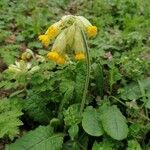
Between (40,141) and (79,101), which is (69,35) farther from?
(40,141)

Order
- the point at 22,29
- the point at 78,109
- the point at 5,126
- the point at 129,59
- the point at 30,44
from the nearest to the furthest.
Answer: the point at 5,126
the point at 78,109
the point at 129,59
the point at 30,44
the point at 22,29

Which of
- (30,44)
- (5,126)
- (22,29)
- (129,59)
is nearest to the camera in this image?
(5,126)

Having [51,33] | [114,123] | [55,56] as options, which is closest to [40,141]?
[114,123]

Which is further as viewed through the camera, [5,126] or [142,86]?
[142,86]

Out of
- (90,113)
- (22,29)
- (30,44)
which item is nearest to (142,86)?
(90,113)

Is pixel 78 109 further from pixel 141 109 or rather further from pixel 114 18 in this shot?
pixel 114 18

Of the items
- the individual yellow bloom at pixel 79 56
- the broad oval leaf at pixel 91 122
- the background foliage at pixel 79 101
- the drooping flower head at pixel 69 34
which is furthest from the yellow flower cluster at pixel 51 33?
the broad oval leaf at pixel 91 122

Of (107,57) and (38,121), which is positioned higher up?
(107,57)
